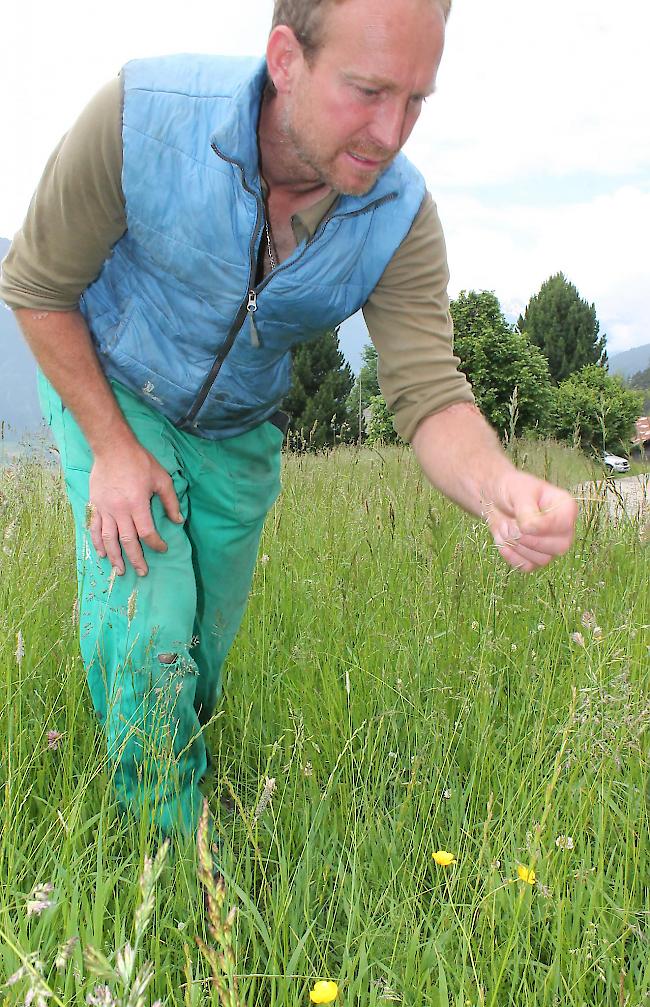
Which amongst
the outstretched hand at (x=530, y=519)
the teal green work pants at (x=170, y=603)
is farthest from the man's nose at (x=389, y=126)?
the teal green work pants at (x=170, y=603)

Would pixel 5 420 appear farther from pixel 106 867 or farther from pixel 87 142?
pixel 106 867

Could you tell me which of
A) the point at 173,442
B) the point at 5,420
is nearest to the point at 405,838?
the point at 173,442

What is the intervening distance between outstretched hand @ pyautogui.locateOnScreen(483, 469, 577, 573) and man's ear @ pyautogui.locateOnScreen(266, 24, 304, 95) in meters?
1.00

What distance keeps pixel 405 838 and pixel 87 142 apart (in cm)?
169

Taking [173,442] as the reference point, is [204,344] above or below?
above

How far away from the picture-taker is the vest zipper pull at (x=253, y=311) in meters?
2.08

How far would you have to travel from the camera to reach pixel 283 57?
189 centimetres

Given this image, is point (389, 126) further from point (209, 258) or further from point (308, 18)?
point (209, 258)

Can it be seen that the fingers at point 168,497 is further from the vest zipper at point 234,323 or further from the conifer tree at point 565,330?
the conifer tree at point 565,330

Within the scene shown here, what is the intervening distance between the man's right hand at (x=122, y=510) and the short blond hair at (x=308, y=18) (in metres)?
0.99

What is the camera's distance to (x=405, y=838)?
1841mm

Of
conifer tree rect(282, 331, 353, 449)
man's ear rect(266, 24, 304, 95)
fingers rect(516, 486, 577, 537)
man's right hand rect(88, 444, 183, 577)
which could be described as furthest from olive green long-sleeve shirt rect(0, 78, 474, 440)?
conifer tree rect(282, 331, 353, 449)

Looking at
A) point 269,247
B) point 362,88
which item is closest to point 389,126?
point 362,88

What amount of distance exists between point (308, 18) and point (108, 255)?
28.5 inches
